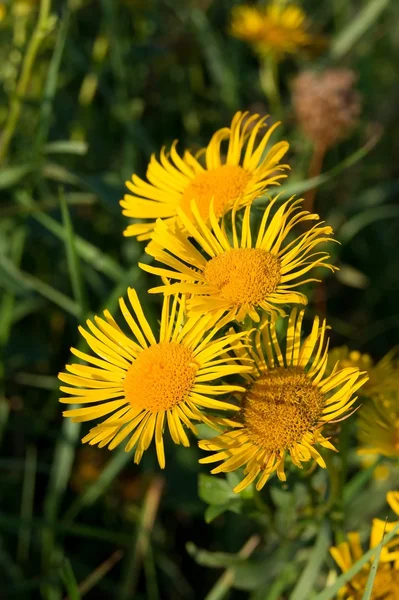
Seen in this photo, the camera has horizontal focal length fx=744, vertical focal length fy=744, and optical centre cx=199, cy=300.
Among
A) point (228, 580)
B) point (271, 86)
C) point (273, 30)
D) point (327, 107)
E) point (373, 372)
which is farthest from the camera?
point (273, 30)

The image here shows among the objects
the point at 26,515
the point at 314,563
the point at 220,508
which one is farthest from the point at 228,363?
the point at 26,515

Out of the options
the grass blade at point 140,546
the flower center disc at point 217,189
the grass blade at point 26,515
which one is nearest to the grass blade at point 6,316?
the grass blade at point 26,515

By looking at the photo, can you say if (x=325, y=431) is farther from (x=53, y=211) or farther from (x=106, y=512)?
(x=53, y=211)

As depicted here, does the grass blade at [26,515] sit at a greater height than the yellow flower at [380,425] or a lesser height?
lesser

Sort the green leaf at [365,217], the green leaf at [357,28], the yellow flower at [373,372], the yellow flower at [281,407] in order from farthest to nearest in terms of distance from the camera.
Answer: the green leaf at [357,28]
the green leaf at [365,217]
the yellow flower at [373,372]
the yellow flower at [281,407]

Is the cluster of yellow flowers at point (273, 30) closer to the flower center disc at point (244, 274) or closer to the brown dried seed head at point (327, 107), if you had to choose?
the brown dried seed head at point (327, 107)

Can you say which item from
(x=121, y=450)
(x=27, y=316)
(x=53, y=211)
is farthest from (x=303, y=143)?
(x=121, y=450)

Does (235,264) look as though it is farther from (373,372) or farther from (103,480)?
(103,480)
